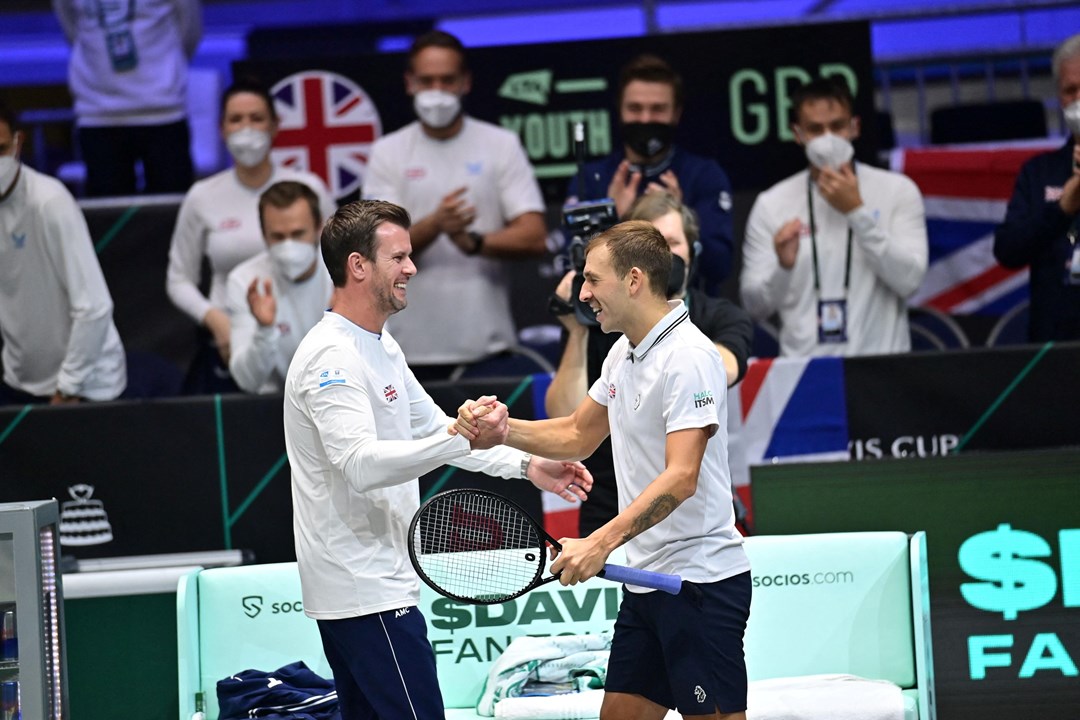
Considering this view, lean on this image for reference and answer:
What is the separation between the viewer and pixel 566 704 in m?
5.11

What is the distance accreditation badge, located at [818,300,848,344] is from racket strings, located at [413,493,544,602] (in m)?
2.61

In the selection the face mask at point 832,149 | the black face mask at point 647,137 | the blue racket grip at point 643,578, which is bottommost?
the blue racket grip at point 643,578

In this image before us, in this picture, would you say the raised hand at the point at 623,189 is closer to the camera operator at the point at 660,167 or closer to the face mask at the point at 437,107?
the camera operator at the point at 660,167

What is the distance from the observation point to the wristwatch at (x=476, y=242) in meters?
7.05

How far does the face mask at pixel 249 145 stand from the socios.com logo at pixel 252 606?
2.68m

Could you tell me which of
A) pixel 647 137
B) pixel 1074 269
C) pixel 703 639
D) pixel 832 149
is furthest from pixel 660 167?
pixel 703 639

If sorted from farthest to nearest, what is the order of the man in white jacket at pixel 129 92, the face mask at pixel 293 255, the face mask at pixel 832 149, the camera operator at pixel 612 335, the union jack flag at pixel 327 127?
the union jack flag at pixel 327 127 < the man in white jacket at pixel 129 92 < the face mask at pixel 832 149 < the face mask at pixel 293 255 < the camera operator at pixel 612 335

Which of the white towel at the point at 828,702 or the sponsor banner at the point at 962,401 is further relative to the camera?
the sponsor banner at the point at 962,401

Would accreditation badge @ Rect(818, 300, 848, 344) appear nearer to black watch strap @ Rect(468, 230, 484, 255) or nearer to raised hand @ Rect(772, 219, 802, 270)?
raised hand @ Rect(772, 219, 802, 270)

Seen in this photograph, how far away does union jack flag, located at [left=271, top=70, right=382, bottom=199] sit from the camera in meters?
8.29

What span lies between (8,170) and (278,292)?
1.43 m

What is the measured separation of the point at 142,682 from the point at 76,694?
28 centimetres

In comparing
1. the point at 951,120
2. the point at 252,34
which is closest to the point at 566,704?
the point at 951,120

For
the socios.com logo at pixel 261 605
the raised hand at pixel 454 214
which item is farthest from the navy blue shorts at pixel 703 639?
the raised hand at pixel 454 214
